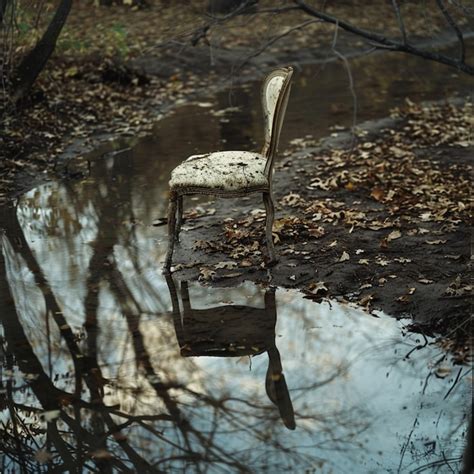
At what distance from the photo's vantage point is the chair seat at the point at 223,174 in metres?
6.29

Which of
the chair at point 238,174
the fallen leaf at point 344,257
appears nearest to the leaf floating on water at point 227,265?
the chair at point 238,174

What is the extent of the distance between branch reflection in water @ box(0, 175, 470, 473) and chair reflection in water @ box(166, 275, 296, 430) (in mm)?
12

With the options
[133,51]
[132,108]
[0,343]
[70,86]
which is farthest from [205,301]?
[133,51]

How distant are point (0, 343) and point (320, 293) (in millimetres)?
2309

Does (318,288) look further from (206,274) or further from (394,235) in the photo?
(394,235)

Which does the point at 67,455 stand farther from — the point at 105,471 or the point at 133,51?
the point at 133,51

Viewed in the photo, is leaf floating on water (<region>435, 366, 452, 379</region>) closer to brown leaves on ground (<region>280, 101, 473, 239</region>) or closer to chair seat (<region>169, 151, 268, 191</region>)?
brown leaves on ground (<region>280, 101, 473, 239</region>)

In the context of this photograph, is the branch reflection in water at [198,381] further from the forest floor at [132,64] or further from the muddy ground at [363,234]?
the forest floor at [132,64]

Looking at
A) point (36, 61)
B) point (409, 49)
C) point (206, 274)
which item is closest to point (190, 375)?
point (206, 274)

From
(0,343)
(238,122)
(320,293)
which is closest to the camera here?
(0,343)

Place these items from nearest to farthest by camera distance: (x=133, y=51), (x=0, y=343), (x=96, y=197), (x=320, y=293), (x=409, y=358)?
(x=409, y=358) → (x=0, y=343) → (x=320, y=293) → (x=96, y=197) → (x=133, y=51)

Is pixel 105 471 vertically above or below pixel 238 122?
above

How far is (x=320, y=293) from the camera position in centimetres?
593

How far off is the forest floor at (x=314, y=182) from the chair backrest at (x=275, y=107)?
881 mm
